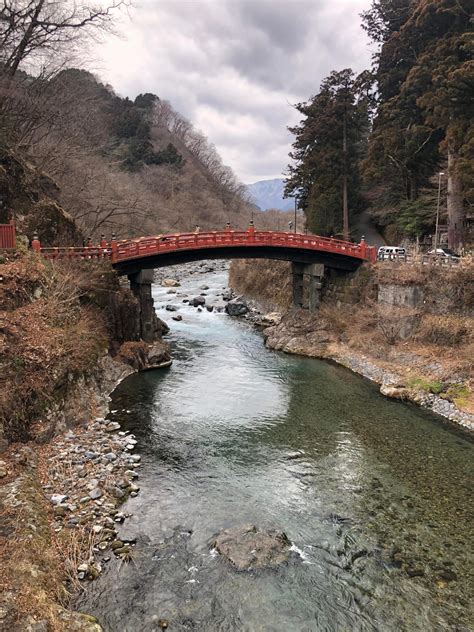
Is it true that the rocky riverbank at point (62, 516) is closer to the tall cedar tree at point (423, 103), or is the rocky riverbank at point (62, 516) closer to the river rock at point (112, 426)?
the river rock at point (112, 426)

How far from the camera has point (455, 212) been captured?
31000mm

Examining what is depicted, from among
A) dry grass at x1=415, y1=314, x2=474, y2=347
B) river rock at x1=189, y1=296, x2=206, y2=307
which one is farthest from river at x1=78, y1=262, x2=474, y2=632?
river rock at x1=189, y1=296, x2=206, y2=307

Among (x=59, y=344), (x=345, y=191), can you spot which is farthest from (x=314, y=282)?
(x=59, y=344)

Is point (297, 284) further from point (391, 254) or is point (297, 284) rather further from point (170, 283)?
point (170, 283)

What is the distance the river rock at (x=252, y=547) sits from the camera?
10.5m

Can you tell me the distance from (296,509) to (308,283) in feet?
85.0

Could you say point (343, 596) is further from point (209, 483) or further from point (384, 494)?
point (209, 483)

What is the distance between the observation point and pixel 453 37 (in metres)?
28.4

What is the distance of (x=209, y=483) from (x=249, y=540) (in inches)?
125

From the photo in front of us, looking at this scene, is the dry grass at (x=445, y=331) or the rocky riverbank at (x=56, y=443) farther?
the dry grass at (x=445, y=331)

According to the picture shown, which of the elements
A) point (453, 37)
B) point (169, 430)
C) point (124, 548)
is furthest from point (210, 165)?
point (124, 548)

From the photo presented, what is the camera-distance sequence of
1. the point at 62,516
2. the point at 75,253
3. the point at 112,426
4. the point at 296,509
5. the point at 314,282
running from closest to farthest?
the point at 62,516 → the point at 296,509 → the point at 112,426 → the point at 75,253 → the point at 314,282

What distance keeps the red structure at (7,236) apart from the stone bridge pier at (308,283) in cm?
2106

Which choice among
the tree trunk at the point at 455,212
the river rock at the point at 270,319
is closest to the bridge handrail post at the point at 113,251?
the river rock at the point at 270,319
